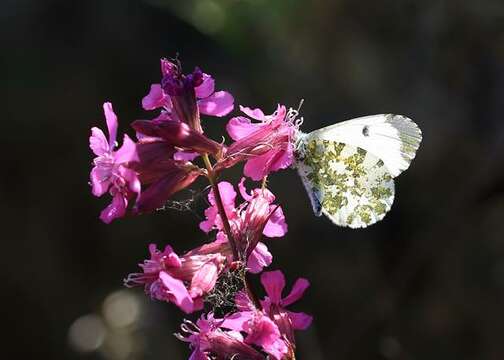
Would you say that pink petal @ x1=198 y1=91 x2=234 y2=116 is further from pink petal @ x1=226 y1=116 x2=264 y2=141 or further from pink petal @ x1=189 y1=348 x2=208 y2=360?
pink petal @ x1=189 y1=348 x2=208 y2=360

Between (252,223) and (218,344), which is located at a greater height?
(252,223)

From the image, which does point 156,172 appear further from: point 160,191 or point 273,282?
point 273,282

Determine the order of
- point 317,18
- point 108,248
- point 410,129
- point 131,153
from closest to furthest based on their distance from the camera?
point 131,153 → point 410,129 → point 108,248 → point 317,18

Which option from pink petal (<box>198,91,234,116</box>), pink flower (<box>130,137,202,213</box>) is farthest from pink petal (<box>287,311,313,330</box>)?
pink petal (<box>198,91,234,116</box>)

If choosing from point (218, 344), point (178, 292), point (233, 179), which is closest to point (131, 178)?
point (178, 292)

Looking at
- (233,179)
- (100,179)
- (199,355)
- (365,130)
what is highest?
(365,130)
